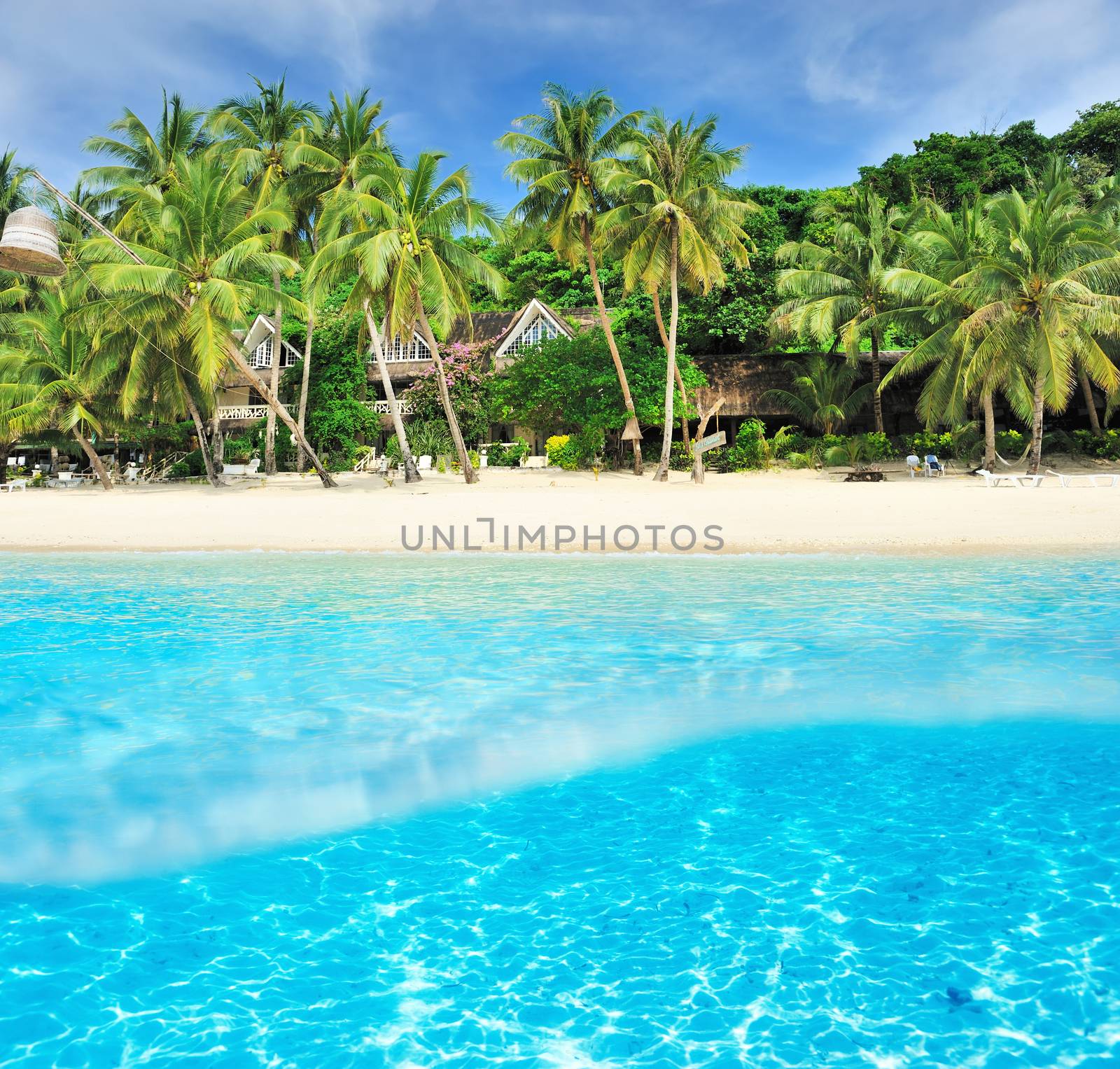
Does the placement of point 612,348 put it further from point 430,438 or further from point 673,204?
point 430,438

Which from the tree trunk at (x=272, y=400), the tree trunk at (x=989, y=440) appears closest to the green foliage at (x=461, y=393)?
the tree trunk at (x=272, y=400)

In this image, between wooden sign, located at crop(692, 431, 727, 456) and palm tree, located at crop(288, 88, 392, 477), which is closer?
wooden sign, located at crop(692, 431, 727, 456)

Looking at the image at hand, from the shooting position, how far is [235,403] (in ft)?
138

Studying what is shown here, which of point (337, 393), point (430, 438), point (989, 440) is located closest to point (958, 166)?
point (989, 440)

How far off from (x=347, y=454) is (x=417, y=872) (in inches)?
1249

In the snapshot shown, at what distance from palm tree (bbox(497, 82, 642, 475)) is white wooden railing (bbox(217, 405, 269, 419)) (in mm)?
17017

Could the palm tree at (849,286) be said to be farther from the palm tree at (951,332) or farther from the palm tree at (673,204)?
the palm tree at (673,204)

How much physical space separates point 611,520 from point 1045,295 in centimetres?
1336

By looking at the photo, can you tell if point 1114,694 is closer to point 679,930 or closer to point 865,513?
point 679,930

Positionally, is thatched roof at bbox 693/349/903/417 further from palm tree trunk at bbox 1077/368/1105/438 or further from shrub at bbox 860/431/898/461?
palm tree trunk at bbox 1077/368/1105/438

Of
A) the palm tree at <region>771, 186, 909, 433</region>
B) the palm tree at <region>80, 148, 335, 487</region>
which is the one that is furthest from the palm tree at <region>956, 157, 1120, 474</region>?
the palm tree at <region>80, 148, 335, 487</region>

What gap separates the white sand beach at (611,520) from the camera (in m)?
14.8

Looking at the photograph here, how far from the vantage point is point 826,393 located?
29.8m

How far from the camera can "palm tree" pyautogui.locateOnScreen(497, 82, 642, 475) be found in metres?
26.2
